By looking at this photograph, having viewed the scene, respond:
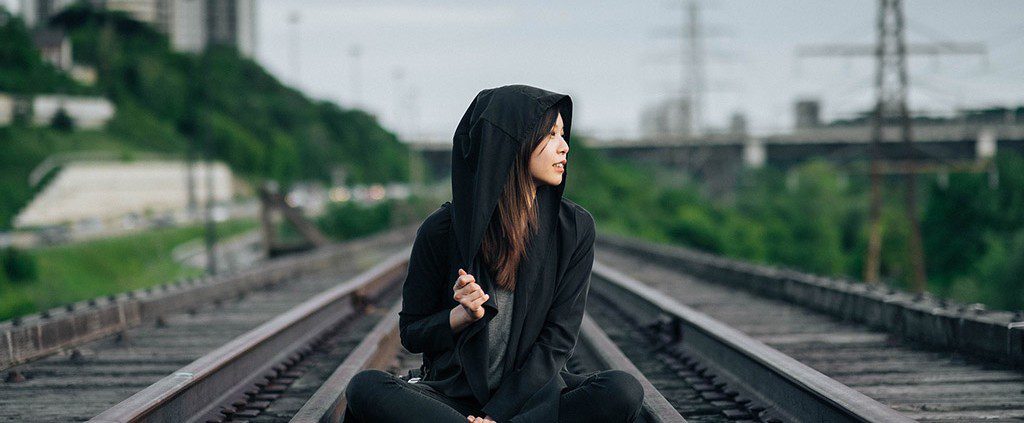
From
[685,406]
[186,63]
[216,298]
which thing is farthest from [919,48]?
[186,63]

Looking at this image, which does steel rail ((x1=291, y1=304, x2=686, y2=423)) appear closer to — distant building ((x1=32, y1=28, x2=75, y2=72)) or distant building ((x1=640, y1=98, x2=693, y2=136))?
distant building ((x1=640, y1=98, x2=693, y2=136))

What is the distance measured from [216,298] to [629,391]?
9.75m

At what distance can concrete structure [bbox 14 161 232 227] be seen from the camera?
55.6 m

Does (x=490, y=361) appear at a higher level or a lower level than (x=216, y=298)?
higher

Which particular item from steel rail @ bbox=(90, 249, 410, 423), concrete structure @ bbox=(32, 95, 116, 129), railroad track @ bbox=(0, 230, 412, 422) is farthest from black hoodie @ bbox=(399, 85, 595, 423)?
concrete structure @ bbox=(32, 95, 116, 129)

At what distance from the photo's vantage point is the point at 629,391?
3846mm

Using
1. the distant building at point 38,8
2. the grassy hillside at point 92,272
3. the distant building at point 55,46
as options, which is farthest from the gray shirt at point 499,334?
the distant building at point 38,8

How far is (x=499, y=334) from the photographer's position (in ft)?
12.6

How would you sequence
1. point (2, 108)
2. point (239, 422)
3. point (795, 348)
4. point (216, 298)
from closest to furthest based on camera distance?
point (239, 422) → point (795, 348) → point (216, 298) → point (2, 108)

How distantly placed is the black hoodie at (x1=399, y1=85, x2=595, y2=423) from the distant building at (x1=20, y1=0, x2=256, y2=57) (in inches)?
4944

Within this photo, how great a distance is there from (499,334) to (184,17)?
548 feet

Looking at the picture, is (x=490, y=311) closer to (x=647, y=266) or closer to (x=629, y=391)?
(x=629, y=391)

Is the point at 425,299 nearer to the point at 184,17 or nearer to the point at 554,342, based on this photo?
the point at 554,342

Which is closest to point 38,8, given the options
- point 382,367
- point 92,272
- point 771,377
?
point 92,272
